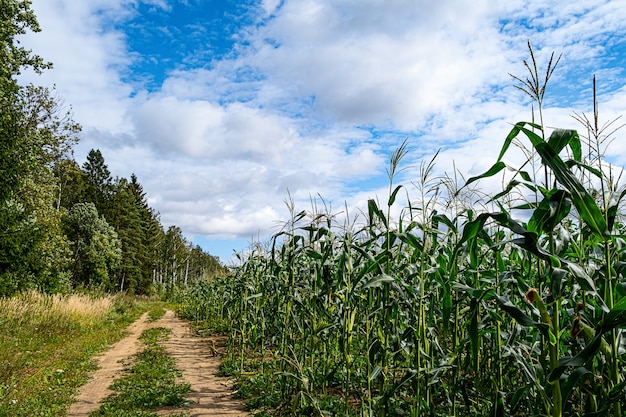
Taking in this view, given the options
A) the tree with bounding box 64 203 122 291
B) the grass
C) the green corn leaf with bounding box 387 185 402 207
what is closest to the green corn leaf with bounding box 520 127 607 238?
the green corn leaf with bounding box 387 185 402 207

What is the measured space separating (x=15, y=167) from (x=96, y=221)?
21.9 metres

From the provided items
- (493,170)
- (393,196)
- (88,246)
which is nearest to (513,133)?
(493,170)

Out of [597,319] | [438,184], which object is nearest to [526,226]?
[597,319]

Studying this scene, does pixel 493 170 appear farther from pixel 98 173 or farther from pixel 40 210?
pixel 98 173

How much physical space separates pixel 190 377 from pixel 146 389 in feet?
3.71

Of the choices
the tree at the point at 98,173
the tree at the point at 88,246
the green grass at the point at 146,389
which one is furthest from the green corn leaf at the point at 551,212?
the tree at the point at 98,173

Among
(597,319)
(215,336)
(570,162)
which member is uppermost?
(570,162)

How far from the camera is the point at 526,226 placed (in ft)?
8.58

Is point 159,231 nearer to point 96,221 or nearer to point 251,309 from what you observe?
point 96,221

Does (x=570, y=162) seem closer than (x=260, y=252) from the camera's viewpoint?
Yes

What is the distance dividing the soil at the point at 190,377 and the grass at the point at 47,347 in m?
0.29

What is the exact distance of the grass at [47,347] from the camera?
7087mm

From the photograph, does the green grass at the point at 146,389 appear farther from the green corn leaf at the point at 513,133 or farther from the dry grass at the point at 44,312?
the green corn leaf at the point at 513,133

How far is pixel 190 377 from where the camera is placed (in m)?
8.73
